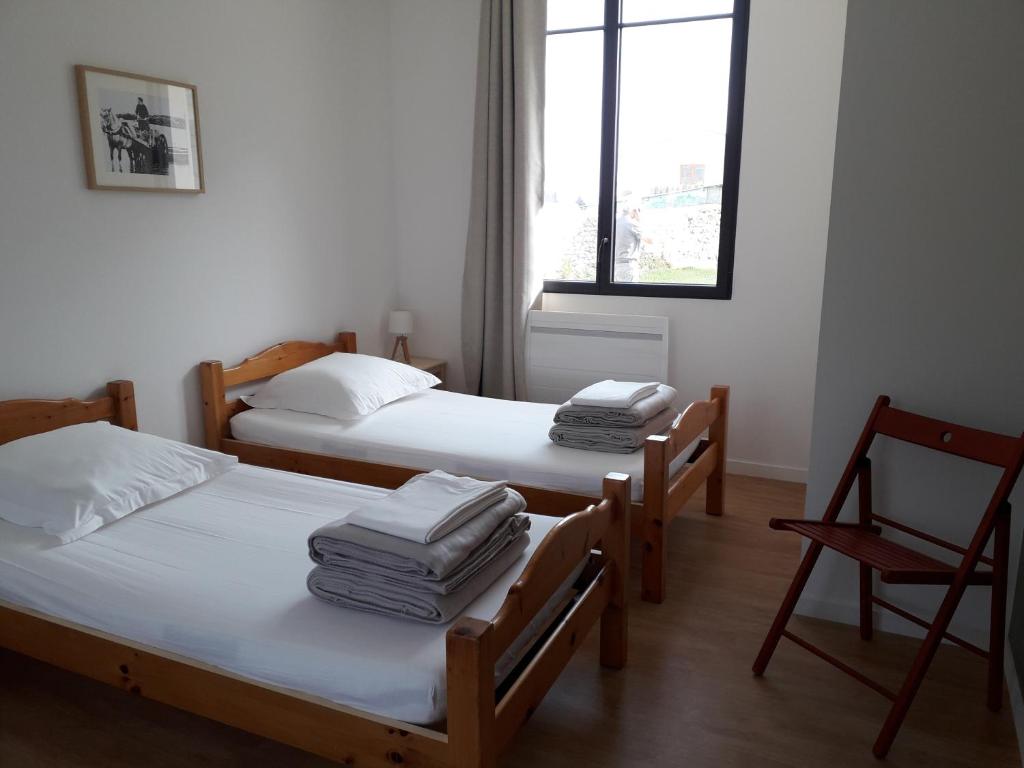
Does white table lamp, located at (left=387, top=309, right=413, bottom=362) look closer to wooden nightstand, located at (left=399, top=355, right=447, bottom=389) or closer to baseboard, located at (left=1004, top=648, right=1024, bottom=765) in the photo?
wooden nightstand, located at (left=399, top=355, right=447, bottom=389)

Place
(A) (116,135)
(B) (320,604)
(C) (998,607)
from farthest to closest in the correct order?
(A) (116,135)
(C) (998,607)
(B) (320,604)

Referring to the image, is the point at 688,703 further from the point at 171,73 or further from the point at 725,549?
the point at 171,73

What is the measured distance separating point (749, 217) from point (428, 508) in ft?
8.75

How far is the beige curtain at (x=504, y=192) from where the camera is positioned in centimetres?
400

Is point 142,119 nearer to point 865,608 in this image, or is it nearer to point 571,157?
point 571,157

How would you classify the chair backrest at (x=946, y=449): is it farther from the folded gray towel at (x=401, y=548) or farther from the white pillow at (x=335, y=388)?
the white pillow at (x=335, y=388)

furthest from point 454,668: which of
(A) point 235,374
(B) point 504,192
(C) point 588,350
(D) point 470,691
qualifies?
(B) point 504,192

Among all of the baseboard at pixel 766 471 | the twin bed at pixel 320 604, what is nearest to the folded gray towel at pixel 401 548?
the twin bed at pixel 320 604

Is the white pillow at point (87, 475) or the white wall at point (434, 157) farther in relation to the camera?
the white wall at point (434, 157)

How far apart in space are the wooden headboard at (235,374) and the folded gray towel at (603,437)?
1403 millimetres

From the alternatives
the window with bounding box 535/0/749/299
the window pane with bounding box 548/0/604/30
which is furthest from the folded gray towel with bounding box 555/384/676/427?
the window pane with bounding box 548/0/604/30

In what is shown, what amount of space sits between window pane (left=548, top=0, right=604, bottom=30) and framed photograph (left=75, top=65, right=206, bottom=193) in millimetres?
Result: 1991

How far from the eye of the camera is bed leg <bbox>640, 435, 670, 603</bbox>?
2668 mm

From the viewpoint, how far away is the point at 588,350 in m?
4.18
